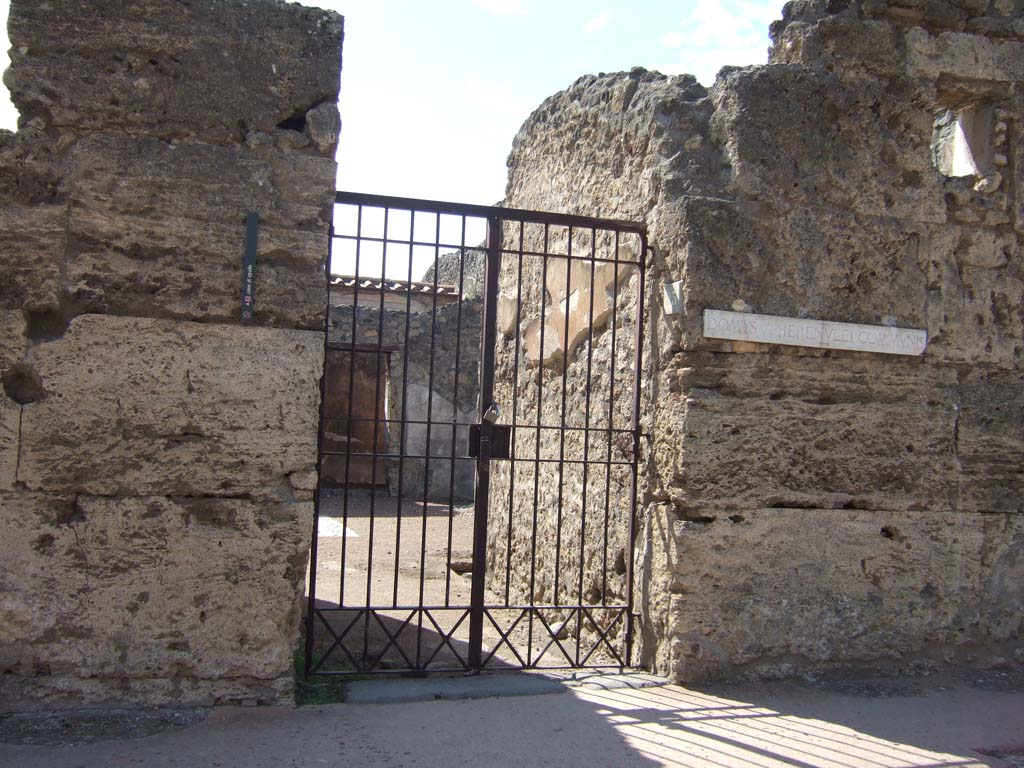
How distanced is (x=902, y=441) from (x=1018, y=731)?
1.40 meters

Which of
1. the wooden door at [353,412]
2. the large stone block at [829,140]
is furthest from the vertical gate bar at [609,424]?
the wooden door at [353,412]

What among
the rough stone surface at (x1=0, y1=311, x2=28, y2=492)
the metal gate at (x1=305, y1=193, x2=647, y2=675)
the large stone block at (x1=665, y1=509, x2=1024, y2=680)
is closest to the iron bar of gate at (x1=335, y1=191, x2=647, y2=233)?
the metal gate at (x1=305, y1=193, x2=647, y2=675)

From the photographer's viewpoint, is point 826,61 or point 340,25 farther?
point 826,61

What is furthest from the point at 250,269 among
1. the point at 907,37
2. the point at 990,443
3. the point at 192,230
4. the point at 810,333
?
the point at 990,443

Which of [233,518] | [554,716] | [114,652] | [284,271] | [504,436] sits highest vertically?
[284,271]

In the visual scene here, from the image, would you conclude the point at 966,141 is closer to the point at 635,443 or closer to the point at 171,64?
the point at 635,443

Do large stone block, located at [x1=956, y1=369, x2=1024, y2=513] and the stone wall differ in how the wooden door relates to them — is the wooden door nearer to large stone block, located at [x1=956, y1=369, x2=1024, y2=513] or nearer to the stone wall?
the stone wall

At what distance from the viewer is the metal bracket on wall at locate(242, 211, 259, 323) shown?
3.68 meters

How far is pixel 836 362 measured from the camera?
4.50 m

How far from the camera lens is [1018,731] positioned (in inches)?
149

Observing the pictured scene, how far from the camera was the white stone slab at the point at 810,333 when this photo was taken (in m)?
4.30

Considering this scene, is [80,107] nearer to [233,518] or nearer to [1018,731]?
[233,518]

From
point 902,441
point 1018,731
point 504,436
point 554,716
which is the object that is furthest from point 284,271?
point 1018,731

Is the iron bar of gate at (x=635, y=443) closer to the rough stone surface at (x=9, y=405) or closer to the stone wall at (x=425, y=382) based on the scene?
the rough stone surface at (x=9, y=405)
